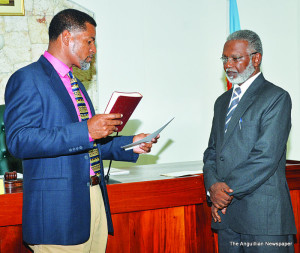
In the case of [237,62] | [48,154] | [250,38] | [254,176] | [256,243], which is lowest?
[256,243]

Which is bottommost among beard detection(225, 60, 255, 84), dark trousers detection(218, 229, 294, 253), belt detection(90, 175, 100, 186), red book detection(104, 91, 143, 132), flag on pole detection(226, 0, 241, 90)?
dark trousers detection(218, 229, 294, 253)

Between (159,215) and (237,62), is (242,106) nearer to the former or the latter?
(237,62)

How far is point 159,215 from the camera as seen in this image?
85.9 inches

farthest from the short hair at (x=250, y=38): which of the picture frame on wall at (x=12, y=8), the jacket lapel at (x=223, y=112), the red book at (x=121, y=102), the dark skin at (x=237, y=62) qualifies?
the picture frame on wall at (x=12, y=8)

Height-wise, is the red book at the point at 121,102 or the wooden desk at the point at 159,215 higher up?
the red book at the point at 121,102

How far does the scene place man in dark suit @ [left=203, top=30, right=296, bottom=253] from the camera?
1907mm

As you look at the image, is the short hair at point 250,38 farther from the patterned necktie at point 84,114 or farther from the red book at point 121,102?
the patterned necktie at point 84,114

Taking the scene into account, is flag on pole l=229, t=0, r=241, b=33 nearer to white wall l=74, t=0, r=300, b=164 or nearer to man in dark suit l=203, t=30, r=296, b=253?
white wall l=74, t=0, r=300, b=164

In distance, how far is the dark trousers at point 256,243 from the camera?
1.90m

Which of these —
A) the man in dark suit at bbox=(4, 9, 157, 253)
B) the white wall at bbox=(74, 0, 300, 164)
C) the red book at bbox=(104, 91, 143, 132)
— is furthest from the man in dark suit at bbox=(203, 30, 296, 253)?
the white wall at bbox=(74, 0, 300, 164)

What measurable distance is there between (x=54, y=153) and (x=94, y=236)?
1.61 feet

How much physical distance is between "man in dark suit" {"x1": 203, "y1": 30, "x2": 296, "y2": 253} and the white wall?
2590 mm

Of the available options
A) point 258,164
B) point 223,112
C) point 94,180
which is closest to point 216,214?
point 258,164

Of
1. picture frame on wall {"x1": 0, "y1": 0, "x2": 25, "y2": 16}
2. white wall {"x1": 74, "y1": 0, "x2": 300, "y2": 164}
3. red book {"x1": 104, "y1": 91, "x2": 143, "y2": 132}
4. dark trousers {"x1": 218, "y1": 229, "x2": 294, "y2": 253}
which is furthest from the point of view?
white wall {"x1": 74, "y1": 0, "x2": 300, "y2": 164}
